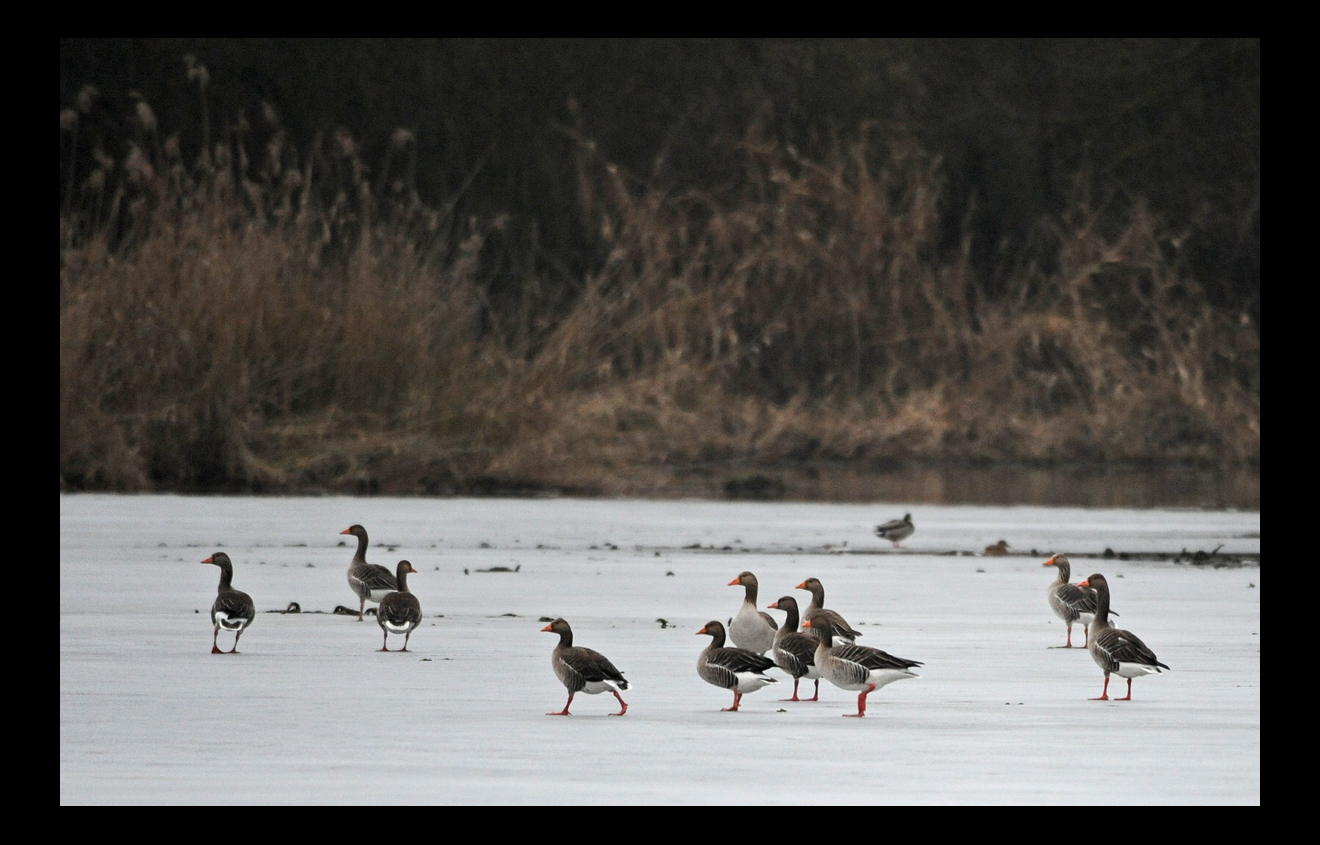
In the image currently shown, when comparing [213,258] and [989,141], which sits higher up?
[989,141]

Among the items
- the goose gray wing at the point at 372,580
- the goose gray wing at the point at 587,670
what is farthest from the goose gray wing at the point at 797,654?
the goose gray wing at the point at 372,580

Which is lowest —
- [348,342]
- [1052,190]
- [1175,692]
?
[1175,692]

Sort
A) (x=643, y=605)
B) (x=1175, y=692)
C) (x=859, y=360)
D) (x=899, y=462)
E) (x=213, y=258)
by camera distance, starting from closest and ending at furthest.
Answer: (x=1175, y=692)
(x=643, y=605)
(x=213, y=258)
(x=899, y=462)
(x=859, y=360)

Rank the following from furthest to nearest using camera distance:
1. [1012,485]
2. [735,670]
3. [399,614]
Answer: [1012,485] → [399,614] → [735,670]

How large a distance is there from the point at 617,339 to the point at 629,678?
18.2 metres

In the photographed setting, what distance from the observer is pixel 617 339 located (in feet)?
89.1

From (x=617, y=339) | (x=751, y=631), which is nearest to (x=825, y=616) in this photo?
(x=751, y=631)

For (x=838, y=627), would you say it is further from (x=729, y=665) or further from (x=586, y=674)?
(x=586, y=674)

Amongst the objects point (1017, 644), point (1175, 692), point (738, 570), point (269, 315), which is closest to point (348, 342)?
point (269, 315)

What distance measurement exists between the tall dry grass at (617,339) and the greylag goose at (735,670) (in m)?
14.2

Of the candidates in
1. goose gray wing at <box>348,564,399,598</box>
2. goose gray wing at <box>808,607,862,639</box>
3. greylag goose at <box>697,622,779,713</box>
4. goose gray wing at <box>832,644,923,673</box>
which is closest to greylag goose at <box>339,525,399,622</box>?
goose gray wing at <box>348,564,399,598</box>
